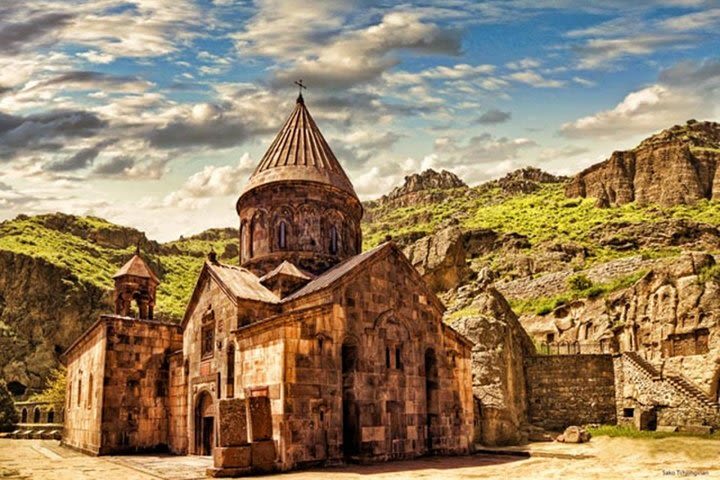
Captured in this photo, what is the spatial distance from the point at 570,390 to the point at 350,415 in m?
12.2

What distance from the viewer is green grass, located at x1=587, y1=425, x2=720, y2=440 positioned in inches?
704

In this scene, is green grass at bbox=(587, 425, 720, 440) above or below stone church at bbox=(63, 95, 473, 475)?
below

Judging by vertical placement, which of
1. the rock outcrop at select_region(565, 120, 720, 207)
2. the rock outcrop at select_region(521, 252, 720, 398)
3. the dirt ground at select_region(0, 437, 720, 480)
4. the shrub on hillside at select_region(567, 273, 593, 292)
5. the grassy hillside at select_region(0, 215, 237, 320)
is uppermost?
the rock outcrop at select_region(565, 120, 720, 207)

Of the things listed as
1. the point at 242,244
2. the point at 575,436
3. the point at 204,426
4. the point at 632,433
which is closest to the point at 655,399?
the point at 632,433

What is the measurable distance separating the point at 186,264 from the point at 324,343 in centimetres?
6095

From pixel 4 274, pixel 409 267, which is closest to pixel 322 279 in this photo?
pixel 409 267

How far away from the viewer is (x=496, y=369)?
66.0 ft

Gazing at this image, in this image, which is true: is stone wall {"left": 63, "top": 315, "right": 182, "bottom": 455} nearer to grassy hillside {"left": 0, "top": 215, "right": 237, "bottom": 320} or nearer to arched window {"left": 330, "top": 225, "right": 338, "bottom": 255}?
arched window {"left": 330, "top": 225, "right": 338, "bottom": 255}

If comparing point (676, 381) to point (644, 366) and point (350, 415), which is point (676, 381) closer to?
point (644, 366)

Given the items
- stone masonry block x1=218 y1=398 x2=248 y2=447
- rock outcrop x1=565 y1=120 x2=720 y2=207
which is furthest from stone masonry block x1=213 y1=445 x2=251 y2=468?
rock outcrop x1=565 y1=120 x2=720 y2=207

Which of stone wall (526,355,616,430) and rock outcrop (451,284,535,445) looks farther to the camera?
stone wall (526,355,616,430)

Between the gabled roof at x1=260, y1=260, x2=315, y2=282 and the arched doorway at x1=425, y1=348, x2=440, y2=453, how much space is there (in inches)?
170

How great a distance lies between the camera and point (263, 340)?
13438mm

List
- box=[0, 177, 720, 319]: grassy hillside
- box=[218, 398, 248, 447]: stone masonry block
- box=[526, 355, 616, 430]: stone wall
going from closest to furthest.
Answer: box=[218, 398, 248, 447]: stone masonry block
box=[526, 355, 616, 430]: stone wall
box=[0, 177, 720, 319]: grassy hillside
